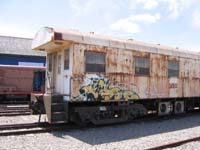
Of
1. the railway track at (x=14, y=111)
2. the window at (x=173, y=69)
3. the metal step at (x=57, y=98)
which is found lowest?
the railway track at (x=14, y=111)

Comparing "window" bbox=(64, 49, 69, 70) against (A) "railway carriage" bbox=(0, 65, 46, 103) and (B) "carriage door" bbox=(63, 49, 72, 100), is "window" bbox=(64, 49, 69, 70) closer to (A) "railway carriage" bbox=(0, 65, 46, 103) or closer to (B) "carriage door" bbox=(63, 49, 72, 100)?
(B) "carriage door" bbox=(63, 49, 72, 100)

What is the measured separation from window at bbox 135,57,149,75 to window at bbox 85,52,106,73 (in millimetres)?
1873

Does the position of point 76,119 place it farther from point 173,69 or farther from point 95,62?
point 173,69

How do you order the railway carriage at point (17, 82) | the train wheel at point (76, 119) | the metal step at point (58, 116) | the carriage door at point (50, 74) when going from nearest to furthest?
1. the metal step at point (58, 116)
2. the train wheel at point (76, 119)
3. the carriage door at point (50, 74)
4. the railway carriage at point (17, 82)

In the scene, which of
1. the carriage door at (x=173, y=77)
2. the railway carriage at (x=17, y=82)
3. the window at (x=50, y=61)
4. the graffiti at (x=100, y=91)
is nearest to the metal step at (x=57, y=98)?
the graffiti at (x=100, y=91)

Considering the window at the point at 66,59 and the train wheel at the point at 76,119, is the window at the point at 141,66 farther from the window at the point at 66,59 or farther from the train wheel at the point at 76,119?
the train wheel at the point at 76,119

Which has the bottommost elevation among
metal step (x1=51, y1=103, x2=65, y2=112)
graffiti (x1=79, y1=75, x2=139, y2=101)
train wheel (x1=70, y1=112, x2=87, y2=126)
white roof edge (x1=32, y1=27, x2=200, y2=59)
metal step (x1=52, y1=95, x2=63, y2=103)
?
train wheel (x1=70, y1=112, x2=87, y2=126)

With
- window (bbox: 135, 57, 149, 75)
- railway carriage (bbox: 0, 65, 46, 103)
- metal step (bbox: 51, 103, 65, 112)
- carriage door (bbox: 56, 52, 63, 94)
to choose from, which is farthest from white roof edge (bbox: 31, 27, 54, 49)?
railway carriage (bbox: 0, 65, 46, 103)

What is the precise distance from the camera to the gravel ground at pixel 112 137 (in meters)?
8.46

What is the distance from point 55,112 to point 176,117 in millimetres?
6710

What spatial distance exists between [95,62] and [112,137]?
3032mm

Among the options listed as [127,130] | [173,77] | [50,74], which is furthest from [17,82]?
[127,130]

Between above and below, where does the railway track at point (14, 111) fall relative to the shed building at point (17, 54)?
below

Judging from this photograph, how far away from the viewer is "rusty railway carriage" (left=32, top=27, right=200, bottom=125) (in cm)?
Answer: 1100
